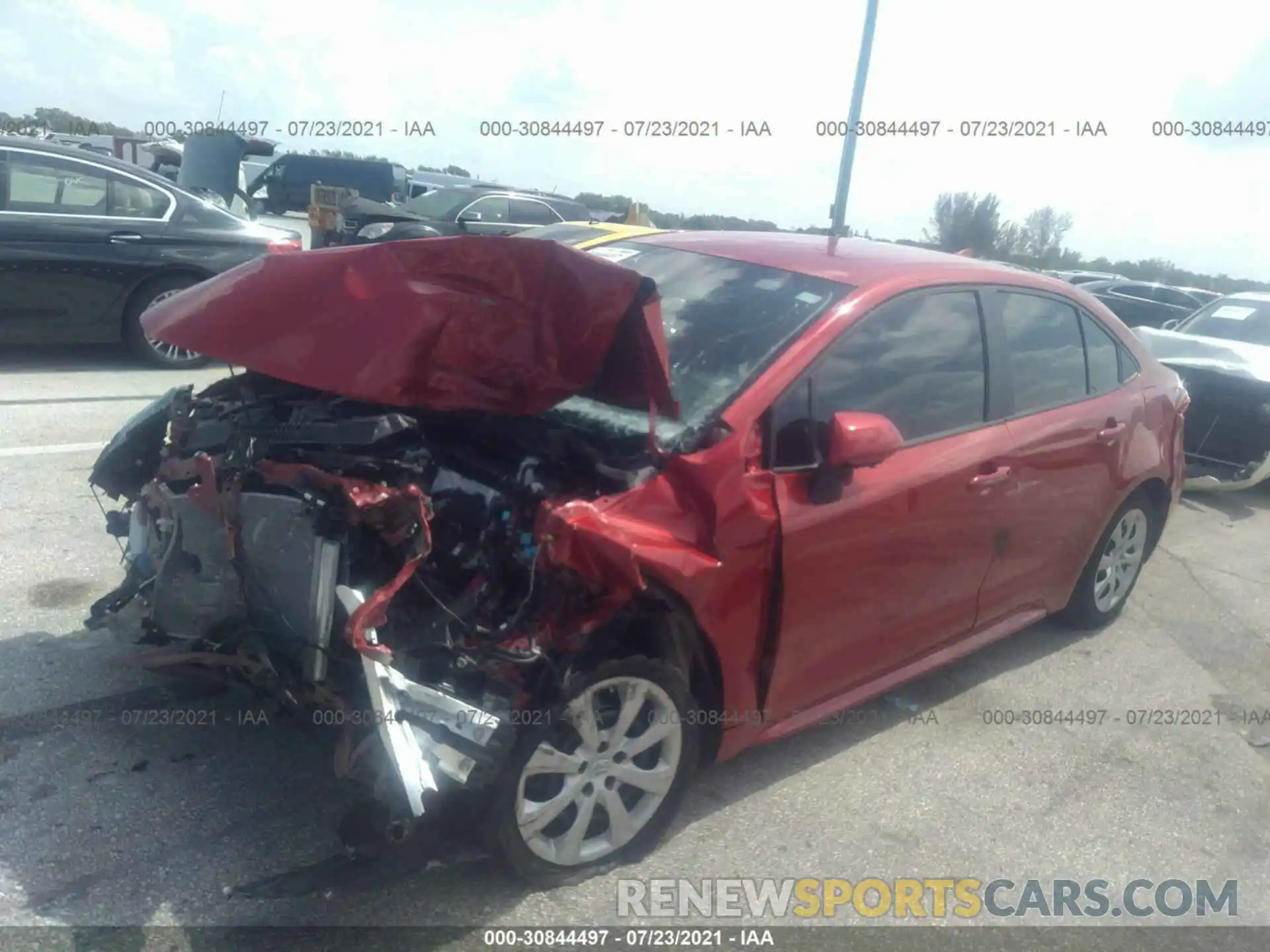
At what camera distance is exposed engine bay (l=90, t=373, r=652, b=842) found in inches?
110

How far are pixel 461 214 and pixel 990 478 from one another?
14.3 metres

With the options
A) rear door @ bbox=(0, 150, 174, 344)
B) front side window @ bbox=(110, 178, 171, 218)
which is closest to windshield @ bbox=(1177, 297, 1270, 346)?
front side window @ bbox=(110, 178, 171, 218)

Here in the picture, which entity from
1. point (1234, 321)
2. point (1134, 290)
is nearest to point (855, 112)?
point (1234, 321)

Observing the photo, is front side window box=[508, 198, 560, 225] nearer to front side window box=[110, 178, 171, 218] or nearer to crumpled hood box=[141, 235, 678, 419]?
front side window box=[110, 178, 171, 218]

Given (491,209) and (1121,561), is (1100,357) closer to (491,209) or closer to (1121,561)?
(1121,561)

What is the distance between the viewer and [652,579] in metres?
3.02

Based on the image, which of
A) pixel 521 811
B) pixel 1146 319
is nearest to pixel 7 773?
pixel 521 811

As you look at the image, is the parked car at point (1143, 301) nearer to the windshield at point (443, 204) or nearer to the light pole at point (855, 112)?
the light pole at point (855, 112)

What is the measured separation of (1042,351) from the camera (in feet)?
14.7

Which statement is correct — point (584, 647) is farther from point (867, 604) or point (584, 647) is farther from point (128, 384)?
point (128, 384)

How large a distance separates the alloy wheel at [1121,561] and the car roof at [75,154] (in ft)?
24.9

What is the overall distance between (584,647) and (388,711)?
0.59 metres
